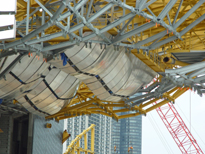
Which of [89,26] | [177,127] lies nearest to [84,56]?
[89,26]

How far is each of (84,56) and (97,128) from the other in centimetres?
9328

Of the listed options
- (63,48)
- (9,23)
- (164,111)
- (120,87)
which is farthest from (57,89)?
(164,111)

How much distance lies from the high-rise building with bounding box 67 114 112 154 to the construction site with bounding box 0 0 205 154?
5468 centimetres

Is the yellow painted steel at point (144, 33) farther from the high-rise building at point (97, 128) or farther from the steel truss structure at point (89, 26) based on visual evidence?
the high-rise building at point (97, 128)

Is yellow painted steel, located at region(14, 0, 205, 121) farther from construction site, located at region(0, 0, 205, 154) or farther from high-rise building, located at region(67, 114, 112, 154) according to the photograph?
high-rise building, located at region(67, 114, 112, 154)

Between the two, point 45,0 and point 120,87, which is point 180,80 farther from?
point 45,0

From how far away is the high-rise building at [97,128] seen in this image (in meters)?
101

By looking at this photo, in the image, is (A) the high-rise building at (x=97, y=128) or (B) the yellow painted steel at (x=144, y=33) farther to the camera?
(A) the high-rise building at (x=97, y=128)

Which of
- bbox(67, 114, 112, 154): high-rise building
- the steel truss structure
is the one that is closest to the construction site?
the steel truss structure

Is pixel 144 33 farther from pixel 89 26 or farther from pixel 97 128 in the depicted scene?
pixel 97 128

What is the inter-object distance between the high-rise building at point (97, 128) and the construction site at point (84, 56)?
54.7 metres

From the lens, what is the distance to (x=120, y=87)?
30.8 metres

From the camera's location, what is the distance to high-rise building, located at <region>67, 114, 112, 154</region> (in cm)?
10092

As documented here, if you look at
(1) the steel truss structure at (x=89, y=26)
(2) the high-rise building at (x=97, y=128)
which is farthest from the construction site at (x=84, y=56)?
(2) the high-rise building at (x=97, y=128)
